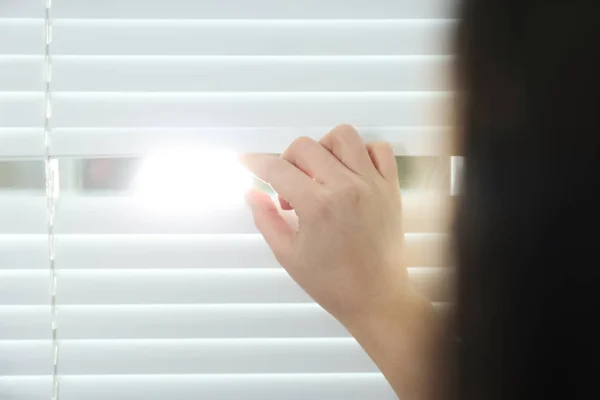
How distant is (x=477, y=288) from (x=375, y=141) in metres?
0.59

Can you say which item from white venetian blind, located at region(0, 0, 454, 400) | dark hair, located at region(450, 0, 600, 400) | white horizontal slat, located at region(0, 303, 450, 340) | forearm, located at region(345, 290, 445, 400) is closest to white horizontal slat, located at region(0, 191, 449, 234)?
white venetian blind, located at region(0, 0, 454, 400)

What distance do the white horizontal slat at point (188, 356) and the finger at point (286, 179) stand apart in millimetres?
268

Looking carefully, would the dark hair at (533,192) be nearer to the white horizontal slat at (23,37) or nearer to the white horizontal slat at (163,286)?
the white horizontal slat at (163,286)

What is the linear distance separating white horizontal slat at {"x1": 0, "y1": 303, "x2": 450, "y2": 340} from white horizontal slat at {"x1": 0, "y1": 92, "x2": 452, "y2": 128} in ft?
0.89

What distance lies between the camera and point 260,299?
33.3 inches

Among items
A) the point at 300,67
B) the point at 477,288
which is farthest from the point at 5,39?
the point at 477,288

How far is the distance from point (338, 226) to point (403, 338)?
15 centimetres

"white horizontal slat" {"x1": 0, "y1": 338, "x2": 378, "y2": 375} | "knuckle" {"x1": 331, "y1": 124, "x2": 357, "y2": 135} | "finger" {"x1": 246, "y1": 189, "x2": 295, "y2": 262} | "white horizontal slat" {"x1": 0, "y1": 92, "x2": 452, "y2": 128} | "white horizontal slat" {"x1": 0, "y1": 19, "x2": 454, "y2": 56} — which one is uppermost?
"white horizontal slat" {"x1": 0, "y1": 19, "x2": 454, "y2": 56}

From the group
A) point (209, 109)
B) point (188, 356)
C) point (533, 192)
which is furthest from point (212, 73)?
point (533, 192)

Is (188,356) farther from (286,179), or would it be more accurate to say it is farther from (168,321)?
(286,179)

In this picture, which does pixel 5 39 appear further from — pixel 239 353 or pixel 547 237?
pixel 547 237

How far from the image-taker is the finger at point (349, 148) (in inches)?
29.0

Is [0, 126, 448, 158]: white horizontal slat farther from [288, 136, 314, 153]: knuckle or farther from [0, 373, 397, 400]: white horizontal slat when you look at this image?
[0, 373, 397, 400]: white horizontal slat

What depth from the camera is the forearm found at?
0.62m
